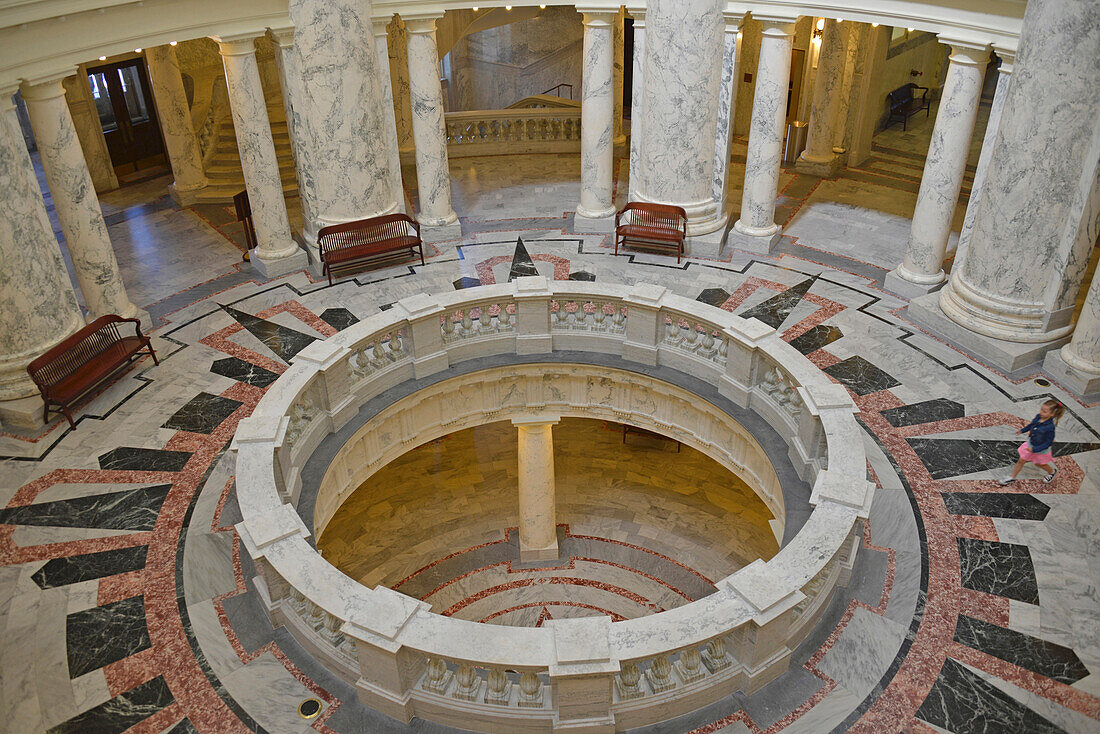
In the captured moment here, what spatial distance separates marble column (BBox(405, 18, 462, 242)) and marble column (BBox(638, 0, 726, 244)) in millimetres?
3671

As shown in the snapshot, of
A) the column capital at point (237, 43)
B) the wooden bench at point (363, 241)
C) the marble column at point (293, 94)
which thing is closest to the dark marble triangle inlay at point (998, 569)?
the wooden bench at point (363, 241)

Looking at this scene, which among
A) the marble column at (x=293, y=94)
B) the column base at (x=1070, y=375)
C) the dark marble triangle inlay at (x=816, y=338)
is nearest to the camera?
the column base at (x=1070, y=375)

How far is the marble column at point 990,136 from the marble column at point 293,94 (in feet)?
34.4

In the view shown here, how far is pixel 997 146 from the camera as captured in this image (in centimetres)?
1188

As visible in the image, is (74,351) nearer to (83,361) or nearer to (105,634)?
(83,361)

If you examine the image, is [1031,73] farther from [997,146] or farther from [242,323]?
[242,323]

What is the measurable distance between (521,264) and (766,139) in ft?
15.6

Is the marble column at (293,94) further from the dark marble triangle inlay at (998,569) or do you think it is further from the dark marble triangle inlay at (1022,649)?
the dark marble triangle inlay at (1022,649)

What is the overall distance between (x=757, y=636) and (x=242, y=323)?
387 inches

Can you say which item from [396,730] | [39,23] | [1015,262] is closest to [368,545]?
[396,730]

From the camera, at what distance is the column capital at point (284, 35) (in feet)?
45.6

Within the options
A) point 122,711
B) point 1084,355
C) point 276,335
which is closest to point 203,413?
Answer: point 276,335

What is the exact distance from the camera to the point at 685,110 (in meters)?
14.8

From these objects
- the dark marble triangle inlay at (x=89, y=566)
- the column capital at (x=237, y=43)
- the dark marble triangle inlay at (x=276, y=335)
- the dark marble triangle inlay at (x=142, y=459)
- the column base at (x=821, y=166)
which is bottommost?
the dark marble triangle inlay at (x=89, y=566)
